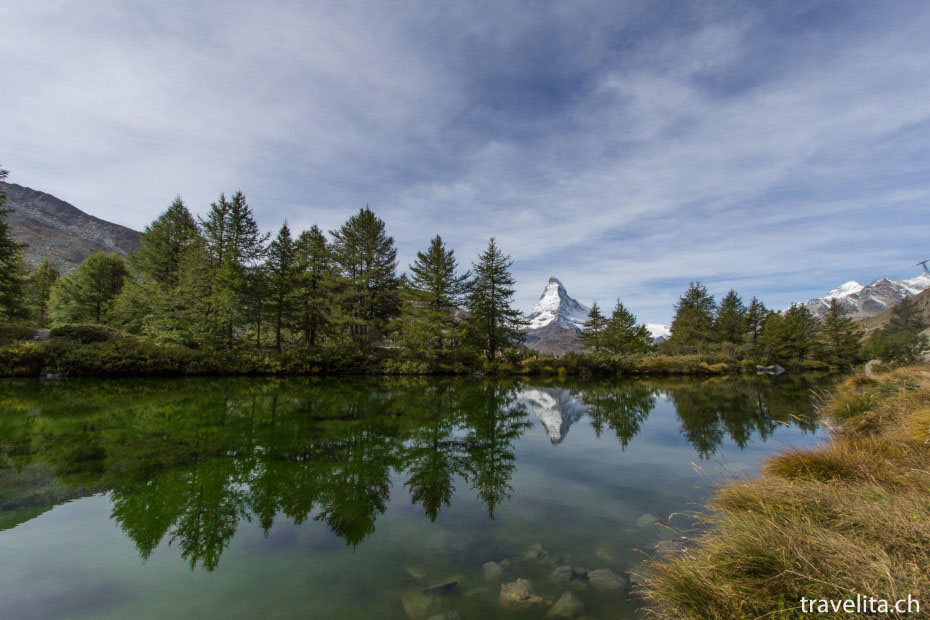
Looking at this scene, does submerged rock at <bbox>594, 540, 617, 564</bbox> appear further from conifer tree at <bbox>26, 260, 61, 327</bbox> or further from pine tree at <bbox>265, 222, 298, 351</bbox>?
conifer tree at <bbox>26, 260, 61, 327</bbox>

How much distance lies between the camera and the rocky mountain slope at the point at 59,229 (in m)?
126

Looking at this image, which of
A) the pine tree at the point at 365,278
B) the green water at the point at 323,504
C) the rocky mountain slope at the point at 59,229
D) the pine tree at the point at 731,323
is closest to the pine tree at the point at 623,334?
the pine tree at the point at 731,323

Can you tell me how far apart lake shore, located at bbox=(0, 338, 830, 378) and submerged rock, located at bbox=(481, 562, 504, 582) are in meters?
26.3

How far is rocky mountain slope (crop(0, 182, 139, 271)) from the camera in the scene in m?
126

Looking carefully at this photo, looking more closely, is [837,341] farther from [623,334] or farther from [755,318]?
[623,334]

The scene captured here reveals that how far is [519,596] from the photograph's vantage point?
3.66 m

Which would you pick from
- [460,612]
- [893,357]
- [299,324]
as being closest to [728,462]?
[460,612]

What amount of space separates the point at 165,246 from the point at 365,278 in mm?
18580

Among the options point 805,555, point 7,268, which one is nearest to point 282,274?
point 7,268

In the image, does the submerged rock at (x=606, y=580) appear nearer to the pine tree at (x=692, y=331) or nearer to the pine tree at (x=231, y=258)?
the pine tree at (x=231, y=258)

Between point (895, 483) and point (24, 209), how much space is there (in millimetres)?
231314

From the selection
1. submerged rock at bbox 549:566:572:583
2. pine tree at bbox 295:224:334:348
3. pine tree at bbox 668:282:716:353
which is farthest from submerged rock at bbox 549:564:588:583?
pine tree at bbox 668:282:716:353

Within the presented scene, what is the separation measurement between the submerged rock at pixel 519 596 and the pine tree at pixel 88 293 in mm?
44356

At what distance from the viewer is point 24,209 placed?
149250 mm
